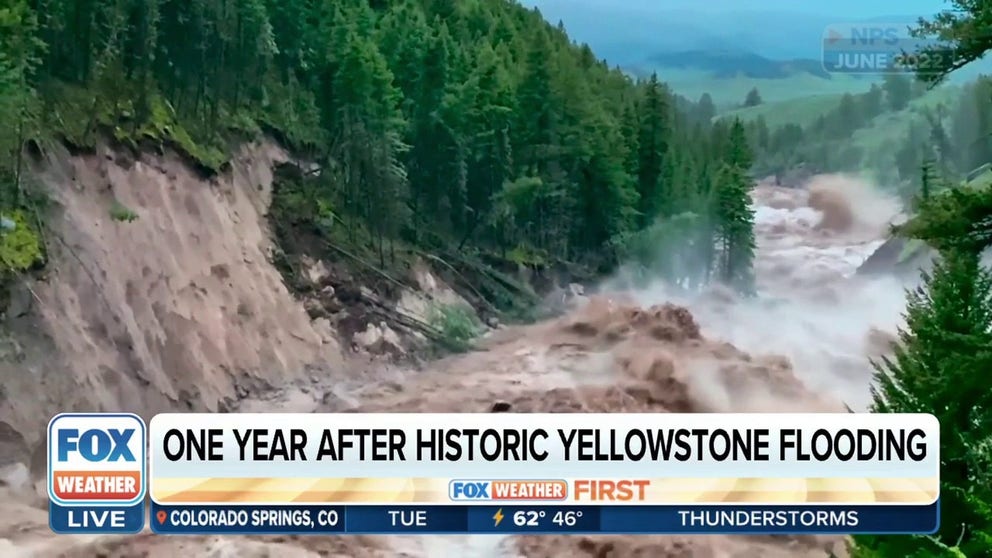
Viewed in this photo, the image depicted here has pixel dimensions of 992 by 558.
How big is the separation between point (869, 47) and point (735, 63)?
0.50m

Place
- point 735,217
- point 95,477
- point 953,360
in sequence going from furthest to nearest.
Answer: point 735,217
point 95,477
point 953,360

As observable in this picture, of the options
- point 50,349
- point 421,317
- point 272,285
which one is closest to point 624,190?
point 421,317

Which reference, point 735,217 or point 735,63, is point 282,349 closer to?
point 735,217

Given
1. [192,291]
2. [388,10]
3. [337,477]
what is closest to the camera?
[337,477]

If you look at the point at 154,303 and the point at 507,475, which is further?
the point at 154,303

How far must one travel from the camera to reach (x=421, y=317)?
12.9 feet

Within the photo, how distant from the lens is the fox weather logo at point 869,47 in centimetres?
361

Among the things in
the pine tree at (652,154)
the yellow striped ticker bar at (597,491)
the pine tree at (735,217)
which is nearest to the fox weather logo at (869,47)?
the pine tree at (735,217)

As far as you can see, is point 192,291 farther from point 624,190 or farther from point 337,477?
point 624,190

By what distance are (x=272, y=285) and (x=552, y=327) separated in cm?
115

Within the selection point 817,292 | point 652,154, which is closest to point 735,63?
point 652,154

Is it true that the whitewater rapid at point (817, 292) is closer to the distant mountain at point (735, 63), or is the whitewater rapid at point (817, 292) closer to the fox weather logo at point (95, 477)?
the distant mountain at point (735, 63)

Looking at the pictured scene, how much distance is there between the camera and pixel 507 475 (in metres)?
3.49

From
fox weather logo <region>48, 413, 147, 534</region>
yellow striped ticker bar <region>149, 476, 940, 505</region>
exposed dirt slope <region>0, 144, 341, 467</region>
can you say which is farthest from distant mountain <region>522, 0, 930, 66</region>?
→ fox weather logo <region>48, 413, 147, 534</region>
